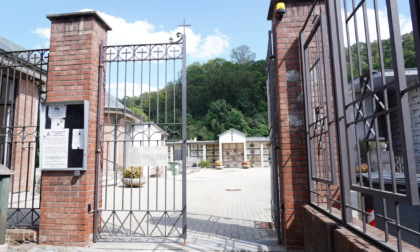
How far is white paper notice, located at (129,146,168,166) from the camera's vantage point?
14.1 feet

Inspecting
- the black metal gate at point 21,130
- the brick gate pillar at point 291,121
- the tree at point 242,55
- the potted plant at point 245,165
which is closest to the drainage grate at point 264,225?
the brick gate pillar at point 291,121

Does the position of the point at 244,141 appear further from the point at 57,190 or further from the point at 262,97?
the point at 57,190

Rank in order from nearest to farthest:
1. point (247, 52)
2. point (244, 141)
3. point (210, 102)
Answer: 1. point (244, 141)
2. point (210, 102)
3. point (247, 52)

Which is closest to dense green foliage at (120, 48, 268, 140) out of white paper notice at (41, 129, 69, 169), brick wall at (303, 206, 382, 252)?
white paper notice at (41, 129, 69, 169)

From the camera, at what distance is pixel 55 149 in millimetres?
4164

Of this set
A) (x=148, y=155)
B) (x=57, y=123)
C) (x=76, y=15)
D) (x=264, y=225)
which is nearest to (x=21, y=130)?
(x=57, y=123)

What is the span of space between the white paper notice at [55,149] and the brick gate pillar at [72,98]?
0.14 metres

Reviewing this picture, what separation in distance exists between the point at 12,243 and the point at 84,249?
110cm

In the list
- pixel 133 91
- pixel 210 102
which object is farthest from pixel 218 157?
pixel 133 91

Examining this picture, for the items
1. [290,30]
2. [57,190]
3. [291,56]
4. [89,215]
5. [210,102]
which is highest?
[210,102]

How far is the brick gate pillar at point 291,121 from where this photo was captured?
377 cm

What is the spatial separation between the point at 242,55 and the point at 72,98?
221 ft

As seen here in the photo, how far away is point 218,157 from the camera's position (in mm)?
35625

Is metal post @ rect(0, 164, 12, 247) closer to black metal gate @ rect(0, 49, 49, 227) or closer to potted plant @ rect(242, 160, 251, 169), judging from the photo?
black metal gate @ rect(0, 49, 49, 227)
